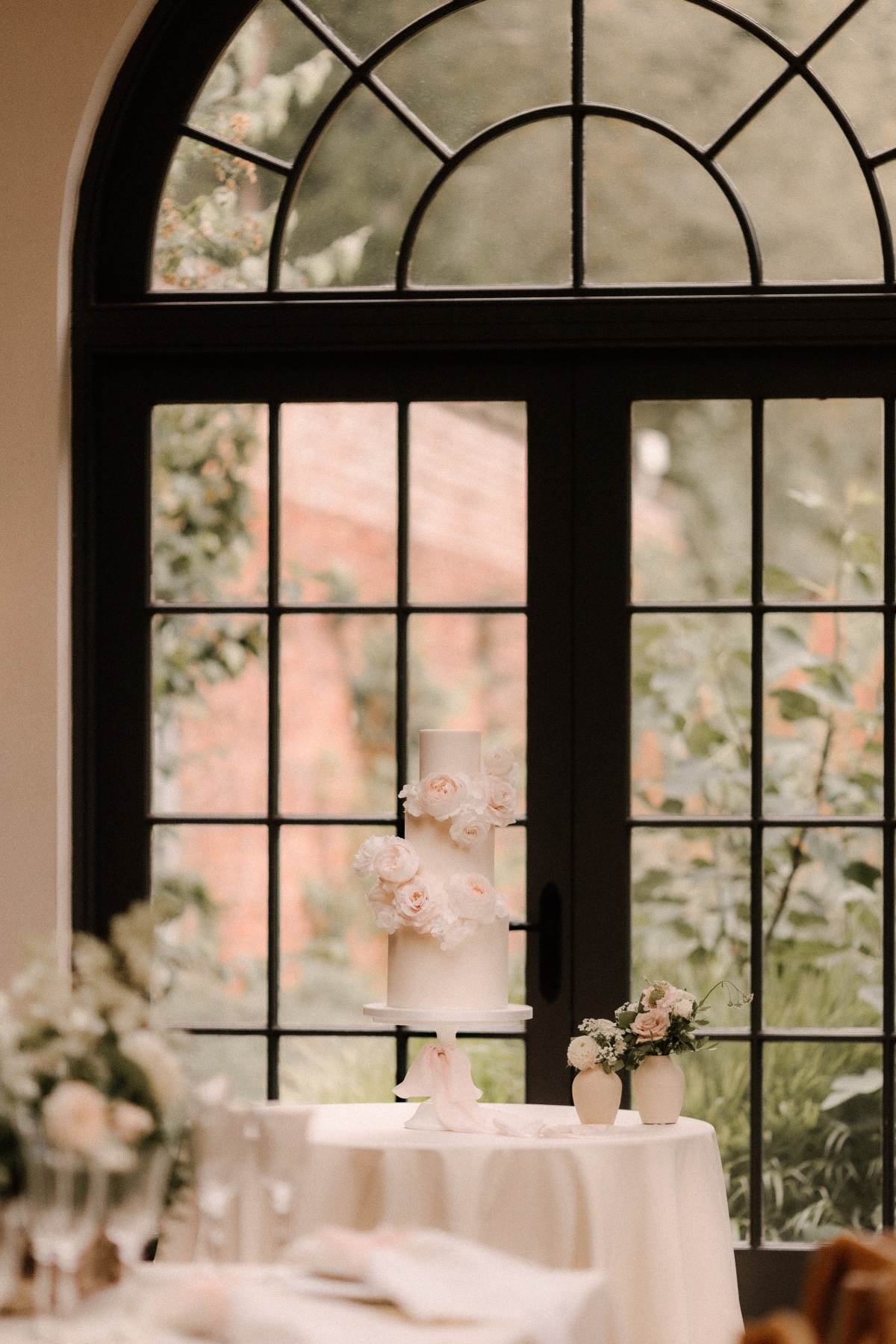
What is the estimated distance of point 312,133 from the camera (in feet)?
12.1

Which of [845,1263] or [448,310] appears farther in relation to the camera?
[448,310]

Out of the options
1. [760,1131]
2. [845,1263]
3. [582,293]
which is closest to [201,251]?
[582,293]

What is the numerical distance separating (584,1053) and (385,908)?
447mm

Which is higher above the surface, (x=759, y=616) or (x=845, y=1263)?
(x=759, y=616)

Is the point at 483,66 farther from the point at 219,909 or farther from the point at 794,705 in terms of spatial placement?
the point at 219,909

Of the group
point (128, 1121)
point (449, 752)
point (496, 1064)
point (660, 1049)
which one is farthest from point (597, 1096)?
point (128, 1121)

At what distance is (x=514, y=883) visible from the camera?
367cm

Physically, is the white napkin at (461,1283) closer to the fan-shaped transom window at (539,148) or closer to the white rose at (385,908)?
the white rose at (385,908)

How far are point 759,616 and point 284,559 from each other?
111 cm

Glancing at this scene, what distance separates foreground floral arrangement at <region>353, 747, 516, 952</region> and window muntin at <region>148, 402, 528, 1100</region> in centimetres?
80

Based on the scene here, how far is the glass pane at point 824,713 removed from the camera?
12.0 ft

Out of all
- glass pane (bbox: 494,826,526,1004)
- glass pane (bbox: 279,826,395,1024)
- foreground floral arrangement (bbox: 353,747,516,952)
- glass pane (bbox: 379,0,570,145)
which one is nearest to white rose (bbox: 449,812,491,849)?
foreground floral arrangement (bbox: 353,747,516,952)

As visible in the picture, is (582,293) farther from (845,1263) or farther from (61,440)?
(845,1263)

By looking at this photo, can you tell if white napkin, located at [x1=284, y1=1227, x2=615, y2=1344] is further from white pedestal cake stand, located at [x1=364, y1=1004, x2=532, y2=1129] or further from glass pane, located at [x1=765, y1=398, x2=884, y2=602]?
glass pane, located at [x1=765, y1=398, x2=884, y2=602]
